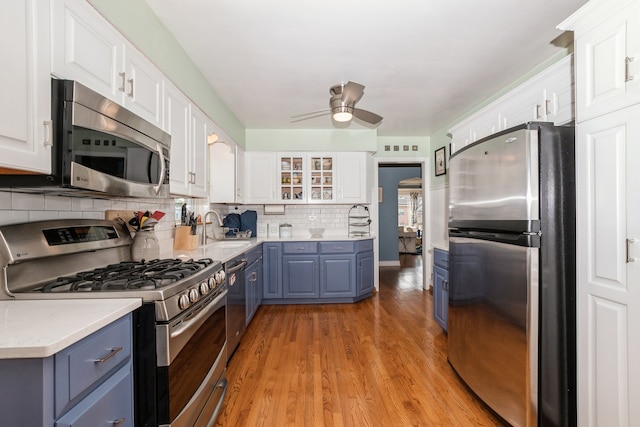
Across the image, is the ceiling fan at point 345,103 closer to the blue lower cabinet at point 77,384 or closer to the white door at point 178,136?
the white door at point 178,136

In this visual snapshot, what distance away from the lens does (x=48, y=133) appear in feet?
3.53

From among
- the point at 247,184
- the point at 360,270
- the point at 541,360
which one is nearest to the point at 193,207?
the point at 247,184

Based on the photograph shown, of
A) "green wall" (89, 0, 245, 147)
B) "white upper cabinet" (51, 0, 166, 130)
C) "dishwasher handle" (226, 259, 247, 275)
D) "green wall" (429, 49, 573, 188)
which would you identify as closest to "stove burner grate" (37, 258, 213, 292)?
"dishwasher handle" (226, 259, 247, 275)

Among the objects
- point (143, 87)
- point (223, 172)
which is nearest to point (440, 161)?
point (223, 172)

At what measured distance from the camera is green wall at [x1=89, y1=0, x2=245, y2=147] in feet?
5.06

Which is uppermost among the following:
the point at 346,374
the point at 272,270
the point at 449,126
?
the point at 449,126

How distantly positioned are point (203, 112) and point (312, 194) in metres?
2.04

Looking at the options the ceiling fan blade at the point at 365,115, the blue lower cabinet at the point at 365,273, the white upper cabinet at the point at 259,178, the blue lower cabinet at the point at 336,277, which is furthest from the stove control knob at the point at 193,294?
the white upper cabinet at the point at 259,178

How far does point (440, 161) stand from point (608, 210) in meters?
3.20

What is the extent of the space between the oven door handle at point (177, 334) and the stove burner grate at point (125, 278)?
186mm

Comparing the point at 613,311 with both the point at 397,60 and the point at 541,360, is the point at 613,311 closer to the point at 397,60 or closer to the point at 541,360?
the point at 541,360

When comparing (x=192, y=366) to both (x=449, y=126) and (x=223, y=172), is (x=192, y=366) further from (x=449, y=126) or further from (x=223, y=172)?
(x=449, y=126)

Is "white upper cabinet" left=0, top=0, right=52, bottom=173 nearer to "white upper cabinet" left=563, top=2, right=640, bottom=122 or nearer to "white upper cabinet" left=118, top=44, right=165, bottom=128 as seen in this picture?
"white upper cabinet" left=118, top=44, right=165, bottom=128

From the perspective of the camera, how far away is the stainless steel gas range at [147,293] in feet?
3.96
